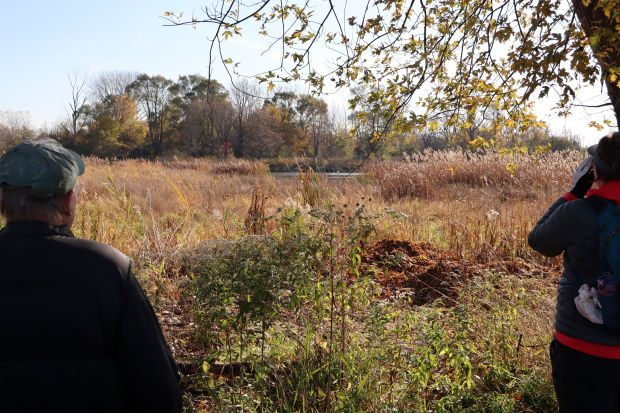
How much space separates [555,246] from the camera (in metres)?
2.34

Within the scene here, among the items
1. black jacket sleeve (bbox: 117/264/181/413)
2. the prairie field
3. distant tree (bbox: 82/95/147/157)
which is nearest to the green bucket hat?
black jacket sleeve (bbox: 117/264/181/413)

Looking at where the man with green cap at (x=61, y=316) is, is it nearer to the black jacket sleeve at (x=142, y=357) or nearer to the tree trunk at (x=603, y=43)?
the black jacket sleeve at (x=142, y=357)

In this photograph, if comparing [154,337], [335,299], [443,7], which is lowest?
[335,299]

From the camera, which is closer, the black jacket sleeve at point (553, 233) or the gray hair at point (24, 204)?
the gray hair at point (24, 204)

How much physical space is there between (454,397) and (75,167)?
2.58 metres

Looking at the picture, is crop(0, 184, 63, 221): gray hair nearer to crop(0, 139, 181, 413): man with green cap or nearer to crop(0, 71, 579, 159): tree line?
crop(0, 139, 181, 413): man with green cap

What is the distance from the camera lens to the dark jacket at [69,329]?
147 centimetres

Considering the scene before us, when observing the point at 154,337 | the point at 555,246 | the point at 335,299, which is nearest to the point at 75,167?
the point at 154,337

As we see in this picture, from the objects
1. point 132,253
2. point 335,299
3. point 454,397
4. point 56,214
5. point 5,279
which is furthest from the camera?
point 132,253

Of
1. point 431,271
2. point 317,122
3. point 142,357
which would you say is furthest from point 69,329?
point 317,122

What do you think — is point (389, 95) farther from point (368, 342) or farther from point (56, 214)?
point (56, 214)

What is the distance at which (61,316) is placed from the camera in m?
1.47

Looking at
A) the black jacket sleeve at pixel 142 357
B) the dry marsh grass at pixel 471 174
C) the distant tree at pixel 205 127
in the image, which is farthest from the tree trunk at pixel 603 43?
the distant tree at pixel 205 127

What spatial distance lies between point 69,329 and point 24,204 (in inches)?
15.3
